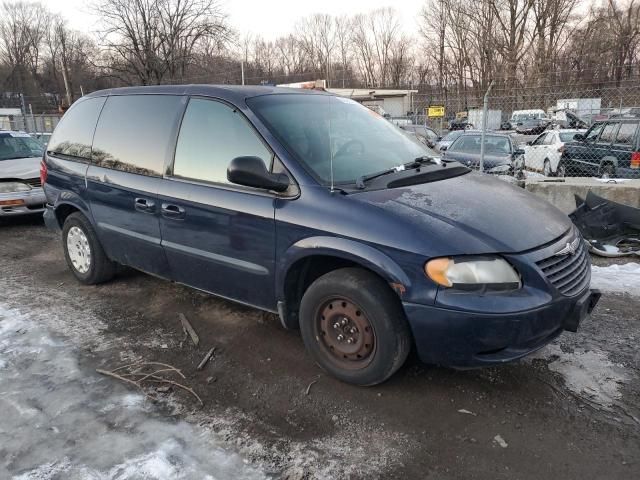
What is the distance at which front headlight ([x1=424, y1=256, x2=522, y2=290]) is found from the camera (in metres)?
2.63

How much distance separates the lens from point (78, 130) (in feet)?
15.9

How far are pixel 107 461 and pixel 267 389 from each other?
3.30ft

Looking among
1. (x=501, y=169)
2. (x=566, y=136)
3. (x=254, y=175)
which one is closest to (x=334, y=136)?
(x=254, y=175)

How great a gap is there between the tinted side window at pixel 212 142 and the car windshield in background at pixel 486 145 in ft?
33.2

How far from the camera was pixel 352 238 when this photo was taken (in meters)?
2.88

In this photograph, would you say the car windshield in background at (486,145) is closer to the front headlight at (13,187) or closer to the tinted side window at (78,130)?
the front headlight at (13,187)

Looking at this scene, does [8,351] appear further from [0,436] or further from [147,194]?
[147,194]

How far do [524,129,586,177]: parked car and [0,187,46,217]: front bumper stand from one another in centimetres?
1203

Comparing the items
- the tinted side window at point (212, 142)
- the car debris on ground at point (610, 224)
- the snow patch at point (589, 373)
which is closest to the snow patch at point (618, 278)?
the car debris on ground at point (610, 224)

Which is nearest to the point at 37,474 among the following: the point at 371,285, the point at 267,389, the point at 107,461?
the point at 107,461

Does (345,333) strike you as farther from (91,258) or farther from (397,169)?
(91,258)

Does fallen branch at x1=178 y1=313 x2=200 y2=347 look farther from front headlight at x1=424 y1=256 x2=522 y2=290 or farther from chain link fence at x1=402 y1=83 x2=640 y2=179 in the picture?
chain link fence at x1=402 y1=83 x2=640 y2=179

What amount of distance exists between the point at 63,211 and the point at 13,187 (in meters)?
3.48

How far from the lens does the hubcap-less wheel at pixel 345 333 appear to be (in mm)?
2979
